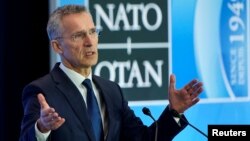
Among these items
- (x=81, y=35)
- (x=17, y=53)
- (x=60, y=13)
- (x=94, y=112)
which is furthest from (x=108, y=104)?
(x=17, y=53)

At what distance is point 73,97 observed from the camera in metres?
2.70

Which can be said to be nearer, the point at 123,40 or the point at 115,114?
the point at 115,114

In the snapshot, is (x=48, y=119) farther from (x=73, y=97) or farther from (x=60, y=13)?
(x=60, y=13)

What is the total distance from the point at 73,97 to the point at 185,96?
1.52ft

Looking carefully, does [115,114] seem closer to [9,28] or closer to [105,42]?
[105,42]

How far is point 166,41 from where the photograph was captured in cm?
421

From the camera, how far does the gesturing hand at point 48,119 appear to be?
234 cm

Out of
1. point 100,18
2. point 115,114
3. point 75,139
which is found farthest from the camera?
point 100,18

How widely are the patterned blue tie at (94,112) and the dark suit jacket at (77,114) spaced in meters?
0.03

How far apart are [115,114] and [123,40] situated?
1.47 meters

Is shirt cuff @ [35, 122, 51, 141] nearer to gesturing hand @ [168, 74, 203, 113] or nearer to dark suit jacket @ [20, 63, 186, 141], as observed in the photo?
dark suit jacket @ [20, 63, 186, 141]

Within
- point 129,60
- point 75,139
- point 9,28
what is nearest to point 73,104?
point 75,139

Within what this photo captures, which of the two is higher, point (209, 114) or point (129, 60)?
point (129, 60)

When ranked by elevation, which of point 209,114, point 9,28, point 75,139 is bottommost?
point 209,114
